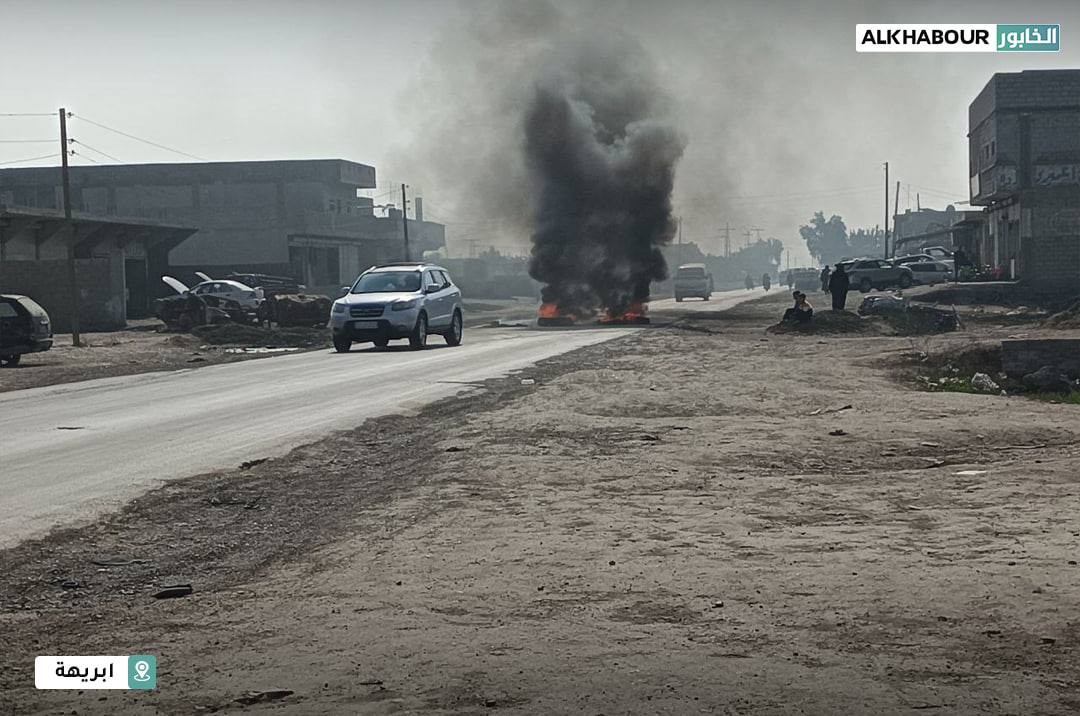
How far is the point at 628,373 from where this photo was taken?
21.1 metres

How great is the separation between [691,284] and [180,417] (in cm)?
5994

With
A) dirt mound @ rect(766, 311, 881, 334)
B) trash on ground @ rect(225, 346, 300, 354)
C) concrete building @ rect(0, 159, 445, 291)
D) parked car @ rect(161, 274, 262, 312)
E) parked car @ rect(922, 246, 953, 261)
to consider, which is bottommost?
trash on ground @ rect(225, 346, 300, 354)

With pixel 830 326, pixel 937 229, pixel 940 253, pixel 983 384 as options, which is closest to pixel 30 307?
pixel 983 384

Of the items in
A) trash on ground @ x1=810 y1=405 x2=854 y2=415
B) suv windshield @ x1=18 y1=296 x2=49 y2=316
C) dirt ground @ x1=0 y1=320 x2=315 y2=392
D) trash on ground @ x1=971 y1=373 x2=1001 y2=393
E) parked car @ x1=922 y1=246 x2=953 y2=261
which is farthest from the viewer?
parked car @ x1=922 y1=246 x2=953 y2=261

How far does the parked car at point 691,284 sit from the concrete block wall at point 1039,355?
53739 millimetres

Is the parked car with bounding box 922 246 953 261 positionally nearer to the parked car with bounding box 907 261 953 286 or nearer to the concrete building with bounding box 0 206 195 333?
the parked car with bounding box 907 261 953 286

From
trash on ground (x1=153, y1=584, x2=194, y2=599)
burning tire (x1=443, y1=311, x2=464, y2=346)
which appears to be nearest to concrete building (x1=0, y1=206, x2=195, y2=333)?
burning tire (x1=443, y1=311, x2=464, y2=346)

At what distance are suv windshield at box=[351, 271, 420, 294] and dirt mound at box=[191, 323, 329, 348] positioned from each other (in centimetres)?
518

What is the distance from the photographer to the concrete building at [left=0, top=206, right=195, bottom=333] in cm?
4156

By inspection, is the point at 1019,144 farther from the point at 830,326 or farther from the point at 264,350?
the point at 264,350

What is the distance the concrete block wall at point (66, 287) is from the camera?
136 ft

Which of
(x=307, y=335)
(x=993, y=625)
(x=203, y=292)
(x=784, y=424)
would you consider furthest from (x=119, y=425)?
(x=203, y=292)

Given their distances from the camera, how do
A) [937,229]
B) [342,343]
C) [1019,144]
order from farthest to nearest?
[937,229], [1019,144], [342,343]

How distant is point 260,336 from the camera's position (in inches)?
1463
